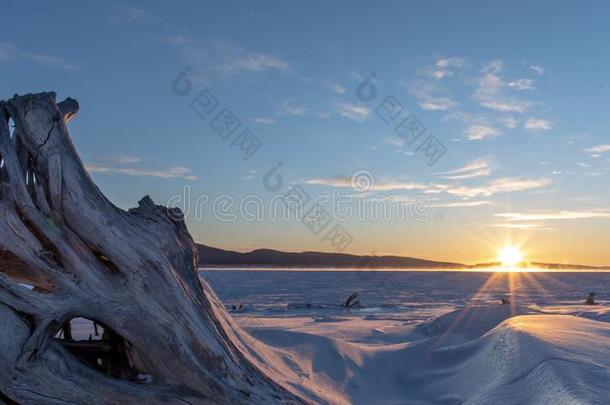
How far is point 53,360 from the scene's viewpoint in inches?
138

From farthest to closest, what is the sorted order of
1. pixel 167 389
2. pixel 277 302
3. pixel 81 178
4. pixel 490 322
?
pixel 277 302 < pixel 490 322 < pixel 81 178 < pixel 167 389

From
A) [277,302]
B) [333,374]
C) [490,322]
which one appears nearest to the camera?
[333,374]

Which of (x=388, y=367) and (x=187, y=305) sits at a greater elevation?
(x=187, y=305)

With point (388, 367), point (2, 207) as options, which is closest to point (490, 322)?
point (388, 367)

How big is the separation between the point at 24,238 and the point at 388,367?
5264mm

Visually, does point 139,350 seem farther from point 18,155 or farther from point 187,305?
point 18,155

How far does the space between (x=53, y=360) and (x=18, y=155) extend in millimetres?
1398

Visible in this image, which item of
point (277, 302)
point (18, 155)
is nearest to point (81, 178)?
point (18, 155)

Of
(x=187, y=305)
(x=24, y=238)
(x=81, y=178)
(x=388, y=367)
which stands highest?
(x=81, y=178)

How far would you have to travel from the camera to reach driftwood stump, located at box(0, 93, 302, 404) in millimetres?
3521

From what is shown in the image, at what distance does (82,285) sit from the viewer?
3.73 meters

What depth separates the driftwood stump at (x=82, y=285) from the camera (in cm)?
352

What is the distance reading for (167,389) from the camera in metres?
3.73

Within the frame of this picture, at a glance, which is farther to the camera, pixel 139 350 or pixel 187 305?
pixel 187 305
